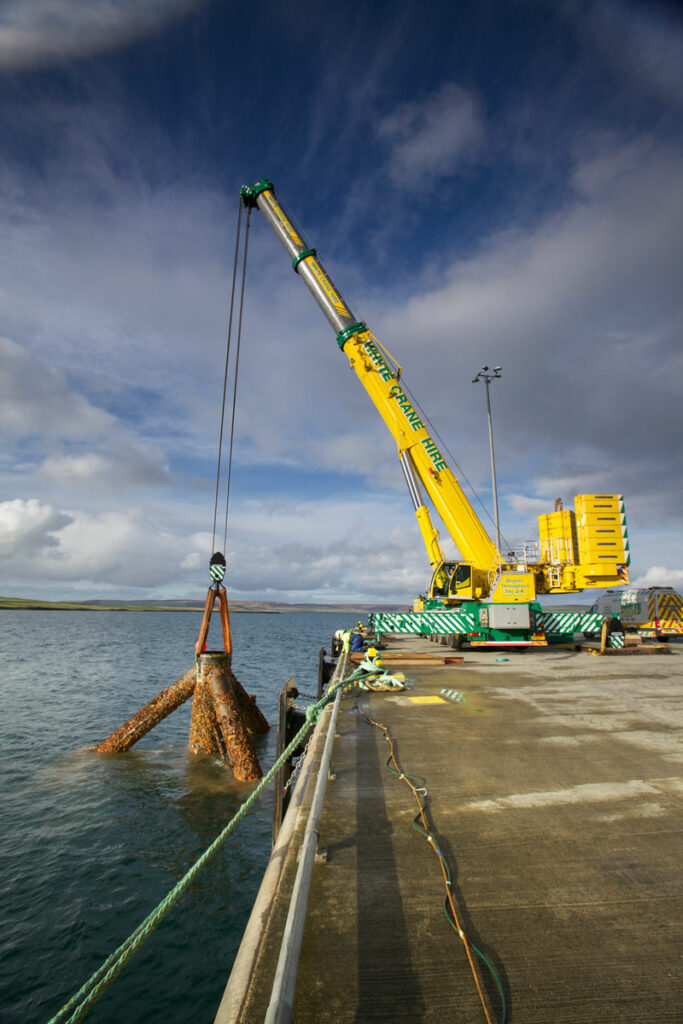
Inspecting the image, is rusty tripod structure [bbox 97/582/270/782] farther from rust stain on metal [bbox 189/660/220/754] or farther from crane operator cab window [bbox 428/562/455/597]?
crane operator cab window [bbox 428/562/455/597]

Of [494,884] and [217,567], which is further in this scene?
[217,567]

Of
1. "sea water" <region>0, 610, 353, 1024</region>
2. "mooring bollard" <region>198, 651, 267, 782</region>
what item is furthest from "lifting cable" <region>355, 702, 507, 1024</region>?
"mooring bollard" <region>198, 651, 267, 782</region>

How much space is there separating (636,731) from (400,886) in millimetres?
4669

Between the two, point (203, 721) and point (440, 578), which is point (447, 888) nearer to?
point (203, 721)

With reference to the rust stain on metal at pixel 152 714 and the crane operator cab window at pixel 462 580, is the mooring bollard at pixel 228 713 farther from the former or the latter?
the crane operator cab window at pixel 462 580

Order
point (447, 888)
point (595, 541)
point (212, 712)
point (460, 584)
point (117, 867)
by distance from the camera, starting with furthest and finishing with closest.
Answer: point (460, 584), point (595, 541), point (212, 712), point (117, 867), point (447, 888)

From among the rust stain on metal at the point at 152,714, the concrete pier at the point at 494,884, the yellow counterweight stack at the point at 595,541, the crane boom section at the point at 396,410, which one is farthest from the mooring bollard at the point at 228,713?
the yellow counterweight stack at the point at 595,541

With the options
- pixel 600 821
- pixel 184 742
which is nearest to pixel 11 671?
pixel 184 742

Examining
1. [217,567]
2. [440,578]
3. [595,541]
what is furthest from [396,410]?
[217,567]

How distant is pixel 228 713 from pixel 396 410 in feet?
39.4

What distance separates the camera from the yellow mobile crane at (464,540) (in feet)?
49.8

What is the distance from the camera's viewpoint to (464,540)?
17.4 meters

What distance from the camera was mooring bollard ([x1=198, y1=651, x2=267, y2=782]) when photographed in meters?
10.7

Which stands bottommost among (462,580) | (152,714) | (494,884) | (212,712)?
(152,714)
